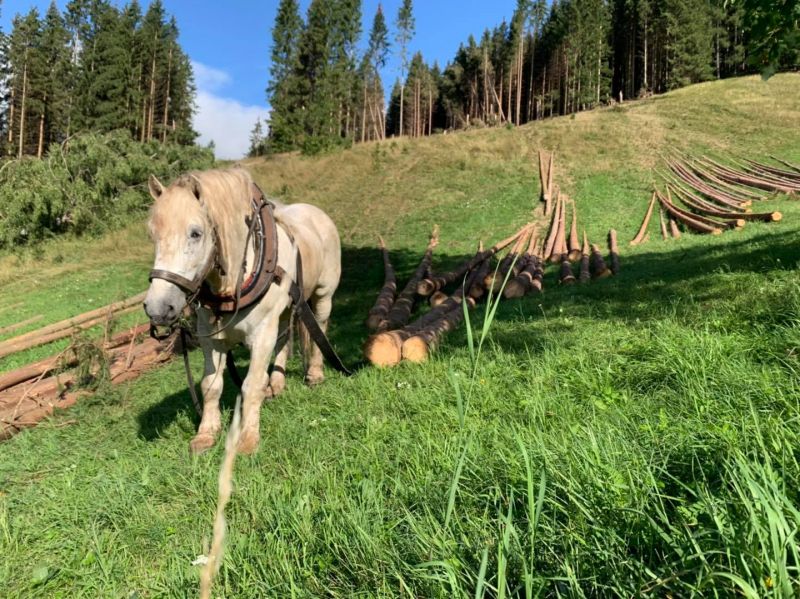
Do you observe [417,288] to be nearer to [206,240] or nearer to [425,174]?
[206,240]

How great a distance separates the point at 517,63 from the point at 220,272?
59.8m

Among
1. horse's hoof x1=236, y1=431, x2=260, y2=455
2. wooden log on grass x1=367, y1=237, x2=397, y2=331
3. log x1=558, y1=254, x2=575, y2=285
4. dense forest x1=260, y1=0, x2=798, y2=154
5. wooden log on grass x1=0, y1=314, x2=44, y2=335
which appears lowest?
horse's hoof x1=236, y1=431, x2=260, y2=455

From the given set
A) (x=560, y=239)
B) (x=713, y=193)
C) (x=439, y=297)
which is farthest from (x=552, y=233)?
(x=713, y=193)

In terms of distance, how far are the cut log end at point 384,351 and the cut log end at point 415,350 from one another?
8 cm

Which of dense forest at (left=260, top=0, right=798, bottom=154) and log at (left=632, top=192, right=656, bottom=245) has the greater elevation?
dense forest at (left=260, top=0, right=798, bottom=154)

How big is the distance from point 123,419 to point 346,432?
2995 millimetres

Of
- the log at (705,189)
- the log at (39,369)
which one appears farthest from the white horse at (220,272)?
the log at (705,189)

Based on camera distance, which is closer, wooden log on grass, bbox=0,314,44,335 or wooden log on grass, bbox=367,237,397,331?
wooden log on grass, bbox=367,237,397,331

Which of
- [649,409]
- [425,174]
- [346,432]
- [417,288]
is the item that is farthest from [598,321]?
[425,174]

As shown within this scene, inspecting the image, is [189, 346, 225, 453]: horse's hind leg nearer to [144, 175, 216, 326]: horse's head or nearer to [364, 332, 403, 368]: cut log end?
Answer: [144, 175, 216, 326]: horse's head

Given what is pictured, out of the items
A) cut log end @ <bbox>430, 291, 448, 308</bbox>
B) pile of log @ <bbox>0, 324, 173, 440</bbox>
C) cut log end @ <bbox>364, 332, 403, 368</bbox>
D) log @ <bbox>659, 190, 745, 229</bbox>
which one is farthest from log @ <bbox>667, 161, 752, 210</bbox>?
pile of log @ <bbox>0, 324, 173, 440</bbox>

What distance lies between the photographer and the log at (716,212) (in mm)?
Result: 11821

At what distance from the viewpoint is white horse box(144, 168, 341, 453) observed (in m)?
2.86

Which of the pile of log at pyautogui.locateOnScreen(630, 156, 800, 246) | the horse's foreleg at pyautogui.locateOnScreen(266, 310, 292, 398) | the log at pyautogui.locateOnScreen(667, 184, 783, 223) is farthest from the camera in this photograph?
the pile of log at pyautogui.locateOnScreen(630, 156, 800, 246)
